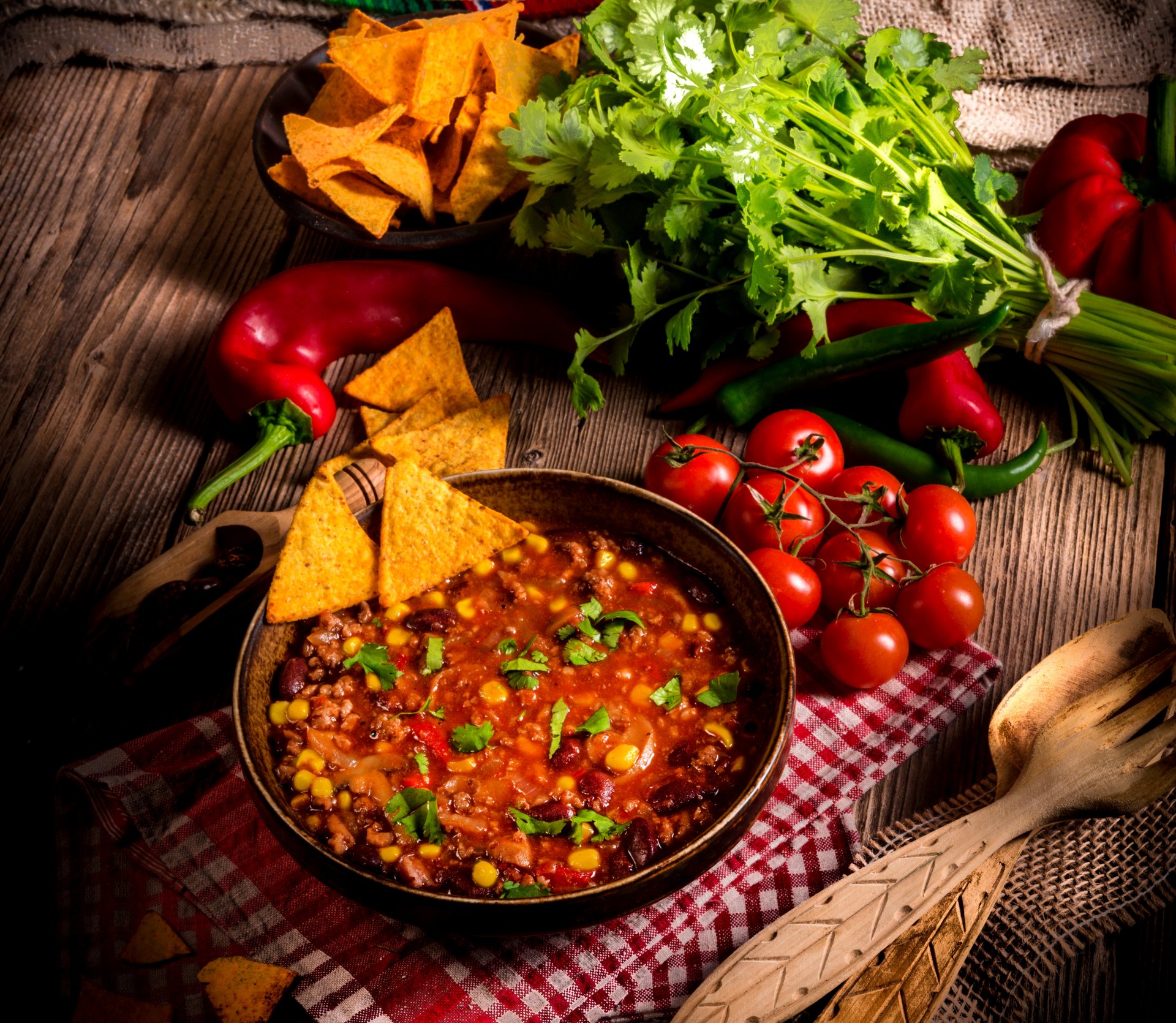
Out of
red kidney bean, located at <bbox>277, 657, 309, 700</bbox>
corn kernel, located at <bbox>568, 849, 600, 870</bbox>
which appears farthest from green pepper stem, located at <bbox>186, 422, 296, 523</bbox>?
corn kernel, located at <bbox>568, 849, 600, 870</bbox>

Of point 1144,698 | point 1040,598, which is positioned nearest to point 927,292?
point 1040,598

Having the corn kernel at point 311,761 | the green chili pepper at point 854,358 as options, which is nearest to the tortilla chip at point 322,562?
the corn kernel at point 311,761

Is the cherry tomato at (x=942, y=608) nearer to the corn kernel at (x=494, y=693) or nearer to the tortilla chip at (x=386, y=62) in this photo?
the corn kernel at (x=494, y=693)

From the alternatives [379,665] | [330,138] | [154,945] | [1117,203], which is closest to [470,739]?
[379,665]

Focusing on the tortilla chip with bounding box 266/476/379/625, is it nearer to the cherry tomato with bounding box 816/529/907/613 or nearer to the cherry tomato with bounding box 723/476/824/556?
the cherry tomato with bounding box 723/476/824/556

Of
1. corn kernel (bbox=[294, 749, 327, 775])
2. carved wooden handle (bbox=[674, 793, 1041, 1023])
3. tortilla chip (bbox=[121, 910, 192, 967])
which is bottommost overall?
tortilla chip (bbox=[121, 910, 192, 967])

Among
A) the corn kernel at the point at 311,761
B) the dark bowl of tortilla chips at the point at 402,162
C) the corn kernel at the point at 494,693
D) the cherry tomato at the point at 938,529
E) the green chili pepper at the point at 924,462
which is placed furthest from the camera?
the dark bowl of tortilla chips at the point at 402,162

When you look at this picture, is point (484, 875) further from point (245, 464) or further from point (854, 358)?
point (854, 358)
